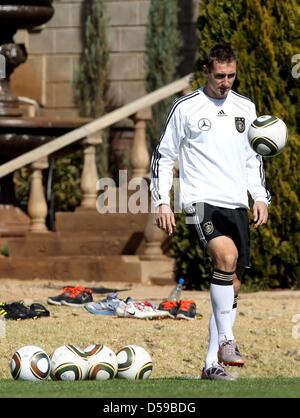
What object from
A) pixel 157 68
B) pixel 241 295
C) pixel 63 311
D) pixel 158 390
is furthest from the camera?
pixel 157 68

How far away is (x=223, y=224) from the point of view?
9820 mm

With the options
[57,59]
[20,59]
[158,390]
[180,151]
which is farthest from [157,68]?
[158,390]

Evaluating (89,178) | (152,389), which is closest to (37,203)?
(89,178)

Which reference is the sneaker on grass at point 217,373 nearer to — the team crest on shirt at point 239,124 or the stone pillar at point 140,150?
the team crest on shirt at point 239,124

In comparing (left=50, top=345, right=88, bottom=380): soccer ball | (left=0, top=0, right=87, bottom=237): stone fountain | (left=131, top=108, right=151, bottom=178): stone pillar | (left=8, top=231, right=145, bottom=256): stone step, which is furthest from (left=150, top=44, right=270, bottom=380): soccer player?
(left=0, top=0, right=87, bottom=237): stone fountain

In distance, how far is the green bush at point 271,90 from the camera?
48.8ft

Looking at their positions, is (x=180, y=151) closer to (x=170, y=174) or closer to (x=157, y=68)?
(x=170, y=174)

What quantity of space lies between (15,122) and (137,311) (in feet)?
16.9

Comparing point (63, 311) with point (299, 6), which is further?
point (299, 6)

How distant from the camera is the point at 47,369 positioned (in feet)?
31.7

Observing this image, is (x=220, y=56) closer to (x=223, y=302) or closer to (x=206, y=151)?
(x=206, y=151)

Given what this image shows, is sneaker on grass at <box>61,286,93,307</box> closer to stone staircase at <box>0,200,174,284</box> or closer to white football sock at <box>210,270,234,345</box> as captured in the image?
stone staircase at <box>0,200,174,284</box>
